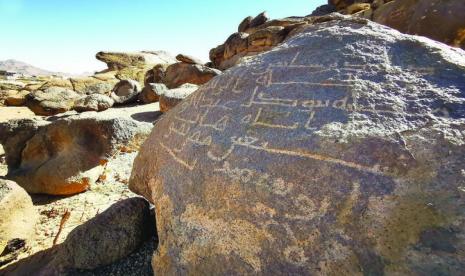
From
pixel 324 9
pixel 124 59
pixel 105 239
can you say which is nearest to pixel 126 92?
pixel 124 59

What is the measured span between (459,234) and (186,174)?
5.31 feet

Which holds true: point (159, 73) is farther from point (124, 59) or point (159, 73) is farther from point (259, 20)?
point (259, 20)

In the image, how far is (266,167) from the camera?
1.90 m

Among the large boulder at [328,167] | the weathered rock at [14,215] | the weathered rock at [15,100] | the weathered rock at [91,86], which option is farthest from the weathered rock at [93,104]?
the large boulder at [328,167]

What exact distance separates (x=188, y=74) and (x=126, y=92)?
2.68 m

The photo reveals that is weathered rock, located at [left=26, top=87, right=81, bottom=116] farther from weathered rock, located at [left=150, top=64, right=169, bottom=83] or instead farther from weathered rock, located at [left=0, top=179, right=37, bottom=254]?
weathered rock, located at [left=0, top=179, right=37, bottom=254]

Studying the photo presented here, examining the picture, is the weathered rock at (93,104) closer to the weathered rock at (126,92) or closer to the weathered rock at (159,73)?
the weathered rock at (126,92)

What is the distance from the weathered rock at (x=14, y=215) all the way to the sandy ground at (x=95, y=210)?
17cm

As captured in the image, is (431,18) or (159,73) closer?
(431,18)

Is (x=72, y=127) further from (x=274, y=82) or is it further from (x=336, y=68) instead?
(x=336, y=68)

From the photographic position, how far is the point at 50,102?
13.3 metres

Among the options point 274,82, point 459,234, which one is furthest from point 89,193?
point 459,234

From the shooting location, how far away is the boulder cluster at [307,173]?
147 centimetres

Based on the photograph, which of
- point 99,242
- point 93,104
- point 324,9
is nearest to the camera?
point 99,242
